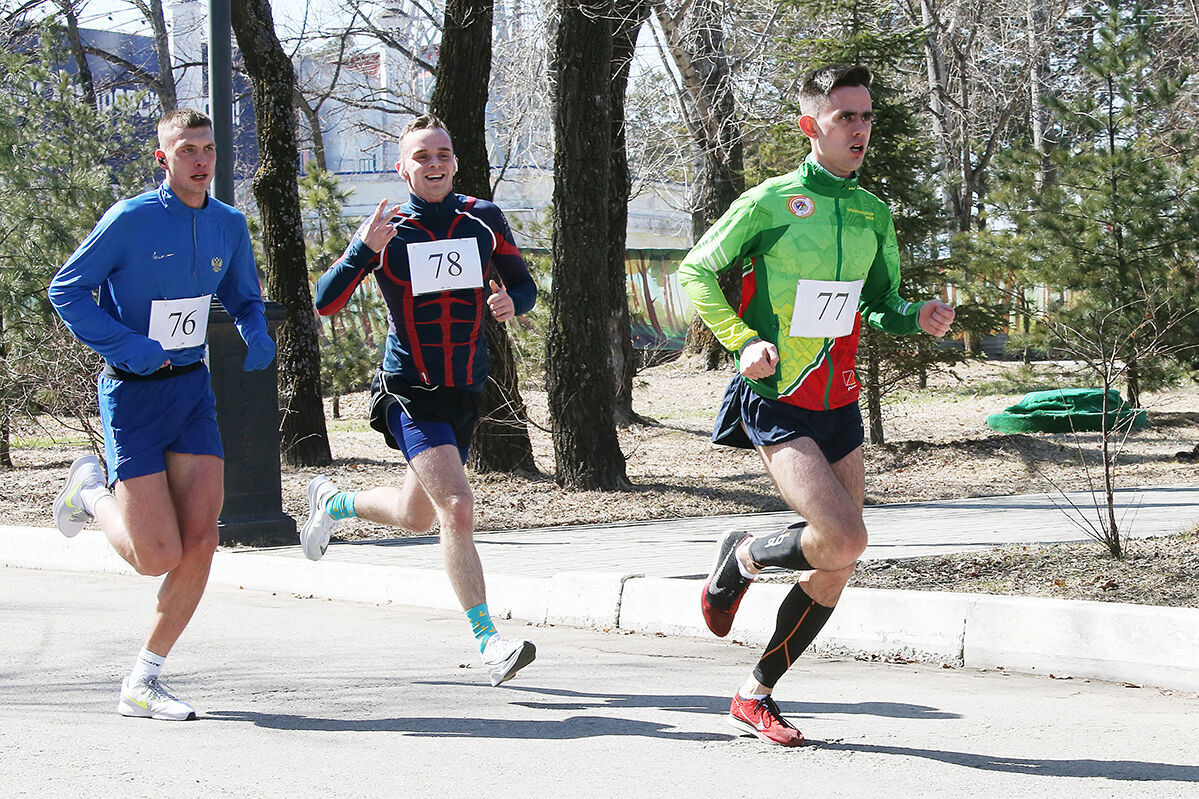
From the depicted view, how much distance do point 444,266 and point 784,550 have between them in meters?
1.88

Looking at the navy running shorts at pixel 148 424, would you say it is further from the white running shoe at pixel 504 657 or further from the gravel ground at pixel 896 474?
the gravel ground at pixel 896 474

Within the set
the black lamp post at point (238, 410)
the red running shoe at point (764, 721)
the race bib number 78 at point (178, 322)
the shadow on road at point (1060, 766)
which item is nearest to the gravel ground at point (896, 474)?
the black lamp post at point (238, 410)

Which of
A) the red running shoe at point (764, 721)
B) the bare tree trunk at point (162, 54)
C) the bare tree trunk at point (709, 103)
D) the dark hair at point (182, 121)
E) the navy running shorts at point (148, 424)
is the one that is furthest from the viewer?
the bare tree trunk at point (162, 54)

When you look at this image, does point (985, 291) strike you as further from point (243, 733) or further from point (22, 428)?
point (243, 733)

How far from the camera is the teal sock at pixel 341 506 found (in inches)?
266

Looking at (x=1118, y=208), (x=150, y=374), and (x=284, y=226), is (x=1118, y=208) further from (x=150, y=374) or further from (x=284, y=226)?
(x=150, y=374)

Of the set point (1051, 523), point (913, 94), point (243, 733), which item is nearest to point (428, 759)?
point (243, 733)

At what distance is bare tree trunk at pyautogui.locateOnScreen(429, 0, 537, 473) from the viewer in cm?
1285

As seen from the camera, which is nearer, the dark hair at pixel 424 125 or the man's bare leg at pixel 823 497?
the man's bare leg at pixel 823 497

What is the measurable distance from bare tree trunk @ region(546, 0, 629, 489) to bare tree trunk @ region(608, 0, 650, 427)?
4086 millimetres

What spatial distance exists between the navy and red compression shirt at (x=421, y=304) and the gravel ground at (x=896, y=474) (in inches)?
105

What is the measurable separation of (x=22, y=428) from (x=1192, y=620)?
1187cm

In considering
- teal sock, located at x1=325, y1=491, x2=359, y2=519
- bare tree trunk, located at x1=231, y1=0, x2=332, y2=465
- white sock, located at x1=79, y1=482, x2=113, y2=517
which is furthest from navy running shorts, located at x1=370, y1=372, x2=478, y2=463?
bare tree trunk, located at x1=231, y1=0, x2=332, y2=465

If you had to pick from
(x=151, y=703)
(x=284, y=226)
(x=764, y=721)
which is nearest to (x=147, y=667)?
(x=151, y=703)
